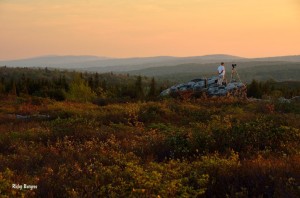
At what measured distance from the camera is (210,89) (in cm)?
2831

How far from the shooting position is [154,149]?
28.7 feet

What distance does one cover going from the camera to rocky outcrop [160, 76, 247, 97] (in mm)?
25906

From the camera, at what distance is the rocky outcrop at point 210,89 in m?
25.9

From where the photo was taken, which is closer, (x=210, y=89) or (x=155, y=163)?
(x=155, y=163)

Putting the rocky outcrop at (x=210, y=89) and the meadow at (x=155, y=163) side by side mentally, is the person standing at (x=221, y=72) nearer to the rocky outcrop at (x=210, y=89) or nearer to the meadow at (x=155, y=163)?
the rocky outcrop at (x=210, y=89)

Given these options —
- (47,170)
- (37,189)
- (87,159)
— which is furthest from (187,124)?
(37,189)

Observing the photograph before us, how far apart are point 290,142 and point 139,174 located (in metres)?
4.71

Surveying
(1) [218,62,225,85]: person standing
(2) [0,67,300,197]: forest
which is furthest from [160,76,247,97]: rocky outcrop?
(2) [0,67,300,197]: forest

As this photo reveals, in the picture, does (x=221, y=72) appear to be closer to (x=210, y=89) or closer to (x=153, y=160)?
(x=210, y=89)

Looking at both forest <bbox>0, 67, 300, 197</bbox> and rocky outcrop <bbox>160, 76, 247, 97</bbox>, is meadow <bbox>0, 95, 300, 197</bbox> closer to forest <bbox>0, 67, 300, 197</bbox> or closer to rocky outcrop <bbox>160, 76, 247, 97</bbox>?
forest <bbox>0, 67, 300, 197</bbox>

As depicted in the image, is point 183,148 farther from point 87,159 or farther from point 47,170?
point 47,170

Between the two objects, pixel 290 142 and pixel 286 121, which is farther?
pixel 286 121

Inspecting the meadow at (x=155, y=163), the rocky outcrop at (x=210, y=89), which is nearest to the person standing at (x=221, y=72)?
the rocky outcrop at (x=210, y=89)

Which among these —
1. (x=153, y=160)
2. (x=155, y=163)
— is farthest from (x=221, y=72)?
(x=155, y=163)
